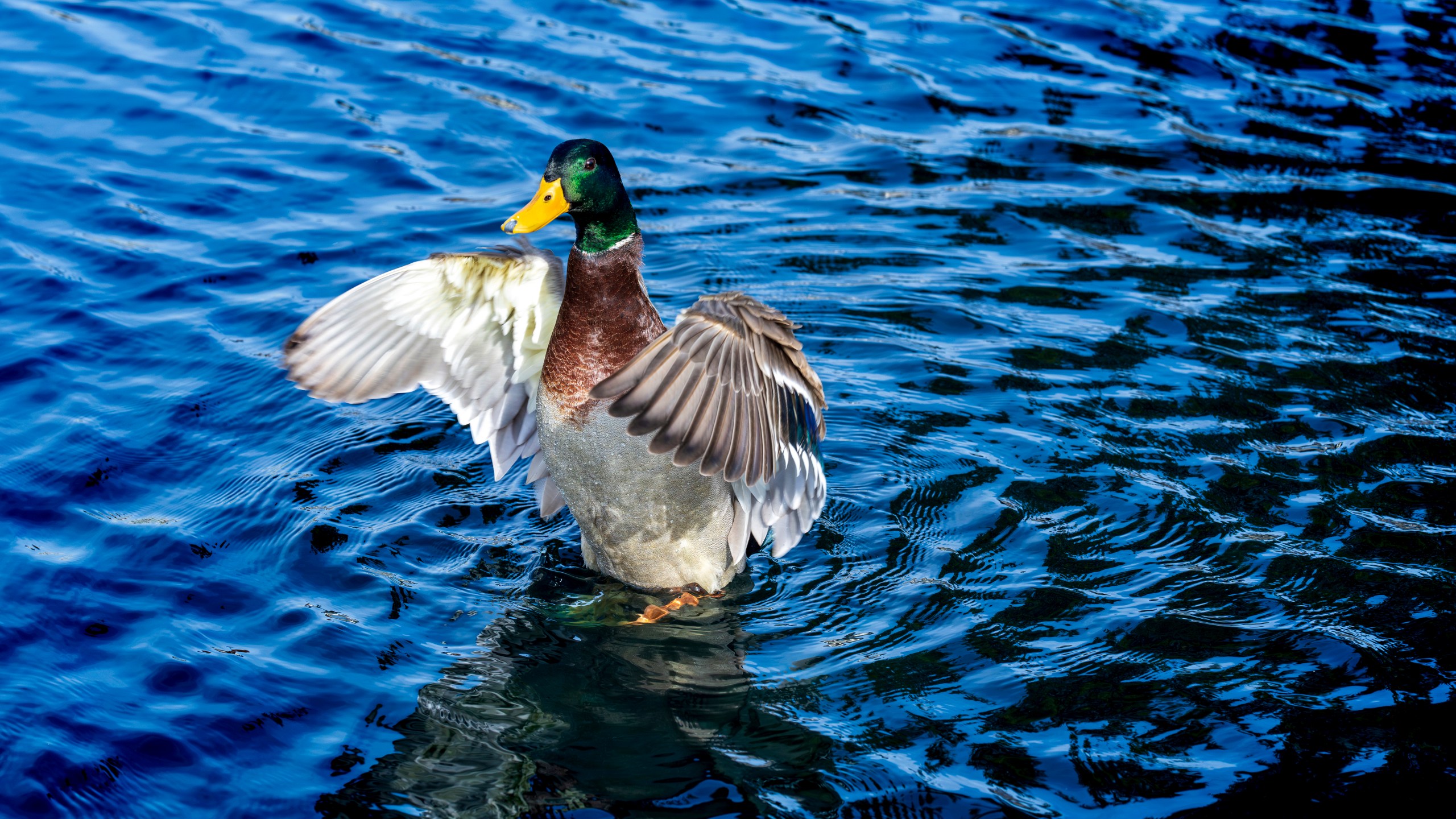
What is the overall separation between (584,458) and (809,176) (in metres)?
4.53

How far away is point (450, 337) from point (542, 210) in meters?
0.98

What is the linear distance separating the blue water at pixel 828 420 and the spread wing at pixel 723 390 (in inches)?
36.4

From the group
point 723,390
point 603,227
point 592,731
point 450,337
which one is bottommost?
point 592,731

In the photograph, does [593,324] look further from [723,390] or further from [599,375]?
[723,390]

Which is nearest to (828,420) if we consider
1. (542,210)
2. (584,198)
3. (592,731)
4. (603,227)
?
(603,227)

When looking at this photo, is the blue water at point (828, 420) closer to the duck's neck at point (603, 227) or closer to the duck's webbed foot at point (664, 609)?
the duck's webbed foot at point (664, 609)

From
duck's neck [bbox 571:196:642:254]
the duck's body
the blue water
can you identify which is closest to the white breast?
the duck's body

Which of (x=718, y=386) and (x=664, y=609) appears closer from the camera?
(x=718, y=386)

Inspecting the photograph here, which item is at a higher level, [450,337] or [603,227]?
[603,227]

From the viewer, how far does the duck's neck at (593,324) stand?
491cm

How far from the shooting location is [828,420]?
20.9ft

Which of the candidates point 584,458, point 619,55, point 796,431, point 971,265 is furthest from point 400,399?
point 619,55

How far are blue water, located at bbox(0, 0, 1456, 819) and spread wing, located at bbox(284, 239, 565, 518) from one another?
0.51m

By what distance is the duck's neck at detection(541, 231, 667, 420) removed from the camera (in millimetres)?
4910
